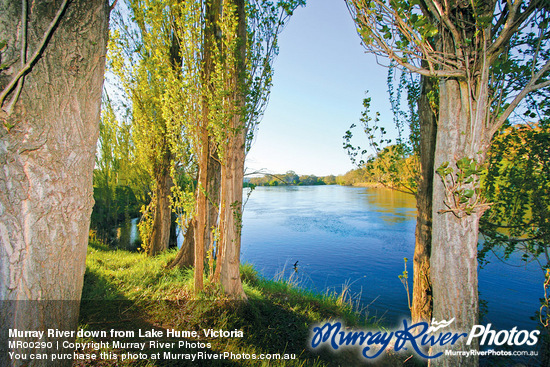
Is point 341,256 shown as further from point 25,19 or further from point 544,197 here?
point 25,19

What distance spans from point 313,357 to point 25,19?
447 centimetres

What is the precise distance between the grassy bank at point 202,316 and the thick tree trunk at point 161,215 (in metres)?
2.37

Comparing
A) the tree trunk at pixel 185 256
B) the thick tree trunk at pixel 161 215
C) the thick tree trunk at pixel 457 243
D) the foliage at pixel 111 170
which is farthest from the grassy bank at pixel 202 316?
the foliage at pixel 111 170

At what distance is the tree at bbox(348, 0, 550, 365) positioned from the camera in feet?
8.25

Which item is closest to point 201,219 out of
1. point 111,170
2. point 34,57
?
point 34,57

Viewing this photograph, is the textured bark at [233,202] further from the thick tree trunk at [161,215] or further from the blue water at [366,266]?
the thick tree trunk at [161,215]

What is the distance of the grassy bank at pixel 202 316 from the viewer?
3.34 meters

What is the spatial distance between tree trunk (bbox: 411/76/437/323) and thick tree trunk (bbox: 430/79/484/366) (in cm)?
144

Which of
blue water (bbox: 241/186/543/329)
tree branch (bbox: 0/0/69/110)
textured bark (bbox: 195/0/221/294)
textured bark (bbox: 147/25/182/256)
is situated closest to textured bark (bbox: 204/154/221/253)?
textured bark (bbox: 195/0/221/294)

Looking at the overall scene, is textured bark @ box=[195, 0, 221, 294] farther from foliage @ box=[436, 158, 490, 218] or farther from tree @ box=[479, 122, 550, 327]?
tree @ box=[479, 122, 550, 327]

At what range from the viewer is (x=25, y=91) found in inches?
61.7

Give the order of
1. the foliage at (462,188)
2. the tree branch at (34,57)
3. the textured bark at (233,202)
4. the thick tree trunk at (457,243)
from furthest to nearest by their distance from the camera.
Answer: the textured bark at (233,202) → the thick tree trunk at (457,243) → the foliage at (462,188) → the tree branch at (34,57)

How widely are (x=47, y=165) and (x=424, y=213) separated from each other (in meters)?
4.54

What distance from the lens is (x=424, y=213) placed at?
13.7 ft
